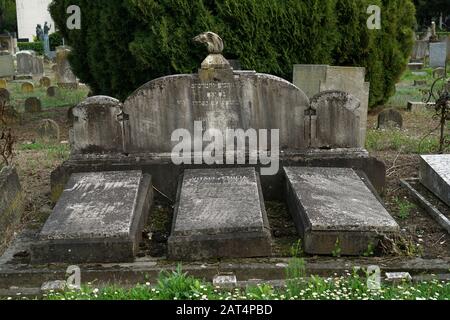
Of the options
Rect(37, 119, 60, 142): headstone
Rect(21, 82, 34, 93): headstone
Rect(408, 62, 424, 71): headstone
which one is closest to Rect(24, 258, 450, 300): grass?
Rect(37, 119, 60, 142): headstone

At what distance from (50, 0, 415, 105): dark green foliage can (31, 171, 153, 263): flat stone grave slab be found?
412 centimetres

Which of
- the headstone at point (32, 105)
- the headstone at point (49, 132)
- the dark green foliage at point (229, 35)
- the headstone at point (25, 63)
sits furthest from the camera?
the headstone at point (25, 63)

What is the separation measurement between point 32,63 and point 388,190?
56.5ft

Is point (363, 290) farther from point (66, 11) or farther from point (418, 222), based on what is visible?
point (66, 11)

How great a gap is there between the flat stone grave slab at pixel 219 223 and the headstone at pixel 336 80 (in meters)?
3.66

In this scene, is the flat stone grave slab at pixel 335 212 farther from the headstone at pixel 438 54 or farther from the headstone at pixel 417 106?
the headstone at pixel 438 54

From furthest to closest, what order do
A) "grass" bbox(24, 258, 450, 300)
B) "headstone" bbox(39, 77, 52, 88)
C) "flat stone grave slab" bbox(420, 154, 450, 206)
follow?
"headstone" bbox(39, 77, 52, 88) → "flat stone grave slab" bbox(420, 154, 450, 206) → "grass" bbox(24, 258, 450, 300)

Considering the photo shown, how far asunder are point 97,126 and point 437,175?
3.46 meters

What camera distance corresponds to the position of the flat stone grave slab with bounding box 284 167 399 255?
4.46 m

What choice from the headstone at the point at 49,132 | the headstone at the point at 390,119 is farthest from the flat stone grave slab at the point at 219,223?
the headstone at the point at 390,119

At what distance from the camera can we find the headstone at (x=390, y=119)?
32.2 feet

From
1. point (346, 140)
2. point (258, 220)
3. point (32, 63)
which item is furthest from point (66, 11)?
point (32, 63)

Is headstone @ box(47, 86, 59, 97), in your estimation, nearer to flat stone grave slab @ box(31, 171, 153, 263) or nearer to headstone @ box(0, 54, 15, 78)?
headstone @ box(0, 54, 15, 78)

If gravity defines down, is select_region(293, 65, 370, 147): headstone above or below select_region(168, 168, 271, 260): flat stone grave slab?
above
